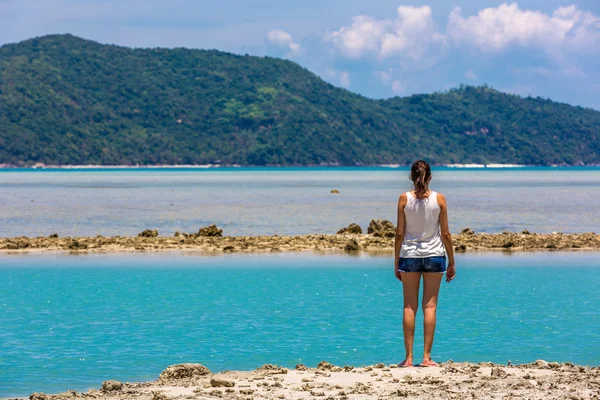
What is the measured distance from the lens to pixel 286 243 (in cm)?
2838

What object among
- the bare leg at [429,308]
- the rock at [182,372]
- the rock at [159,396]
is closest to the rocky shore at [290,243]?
the bare leg at [429,308]

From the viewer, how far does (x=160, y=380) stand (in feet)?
34.8

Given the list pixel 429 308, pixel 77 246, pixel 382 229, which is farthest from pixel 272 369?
pixel 382 229

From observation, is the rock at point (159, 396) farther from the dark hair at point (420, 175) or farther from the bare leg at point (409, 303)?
the dark hair at point (420, 175)

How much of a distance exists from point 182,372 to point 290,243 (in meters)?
17.6

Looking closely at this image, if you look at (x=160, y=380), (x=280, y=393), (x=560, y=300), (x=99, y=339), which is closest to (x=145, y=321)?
(x=99, y=339)

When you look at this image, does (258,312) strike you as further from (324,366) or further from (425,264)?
(425,264)

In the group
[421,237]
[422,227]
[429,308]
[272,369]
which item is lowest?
[272,369]

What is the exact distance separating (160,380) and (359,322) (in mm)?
5137

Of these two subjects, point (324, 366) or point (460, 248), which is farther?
point (460, 248)

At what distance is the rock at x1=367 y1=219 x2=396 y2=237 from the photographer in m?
29.6

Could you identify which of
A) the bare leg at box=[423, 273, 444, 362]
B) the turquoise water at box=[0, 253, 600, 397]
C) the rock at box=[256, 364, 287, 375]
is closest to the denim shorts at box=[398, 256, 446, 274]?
the bare leg at box=[423, 273, 444, 362]

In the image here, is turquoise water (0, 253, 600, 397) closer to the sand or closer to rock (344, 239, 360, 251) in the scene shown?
rock (344, 239, 360, 251)

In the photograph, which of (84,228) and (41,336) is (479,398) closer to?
(41,336)
